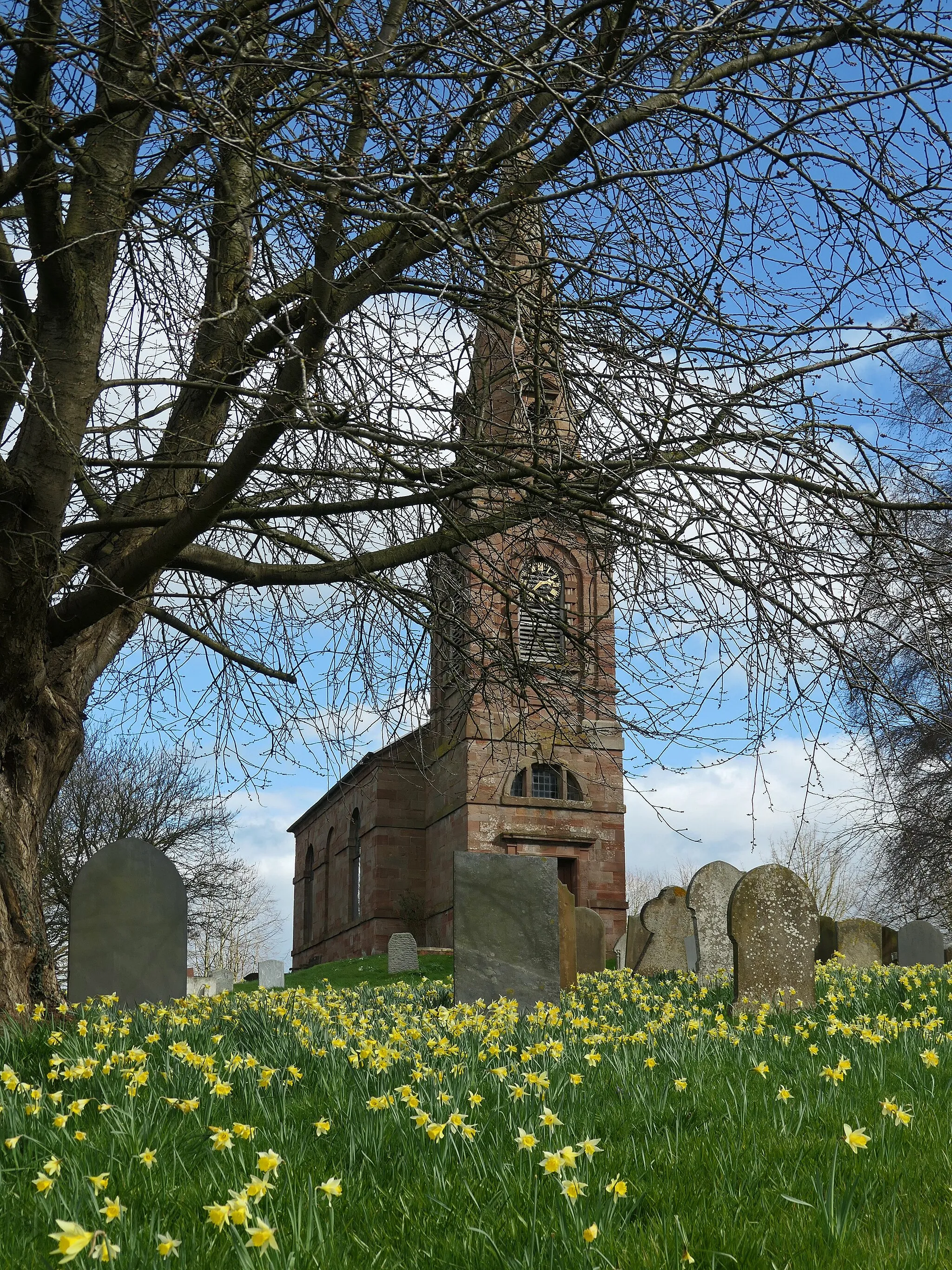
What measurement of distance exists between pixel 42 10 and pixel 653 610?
442cm

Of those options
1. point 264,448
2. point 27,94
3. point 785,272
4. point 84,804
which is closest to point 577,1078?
point 264,448

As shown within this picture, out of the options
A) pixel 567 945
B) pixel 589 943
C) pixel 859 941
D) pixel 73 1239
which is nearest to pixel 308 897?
pixel 859 941

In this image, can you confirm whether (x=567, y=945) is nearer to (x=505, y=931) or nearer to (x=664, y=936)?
(x=505, y=931)

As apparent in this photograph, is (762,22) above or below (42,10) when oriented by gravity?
above

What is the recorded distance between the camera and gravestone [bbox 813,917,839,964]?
16078mm

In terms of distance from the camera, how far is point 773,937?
924 centimetres

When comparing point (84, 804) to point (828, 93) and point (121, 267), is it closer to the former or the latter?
point (121, 267)

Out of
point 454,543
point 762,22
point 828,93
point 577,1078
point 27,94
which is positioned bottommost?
point 577,1078

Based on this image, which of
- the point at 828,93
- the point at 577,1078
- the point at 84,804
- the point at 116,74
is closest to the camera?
the point at 577,1078

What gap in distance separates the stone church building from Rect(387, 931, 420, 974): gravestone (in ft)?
10.4

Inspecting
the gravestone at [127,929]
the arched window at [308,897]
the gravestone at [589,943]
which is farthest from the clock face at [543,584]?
the arched window at [308,897]

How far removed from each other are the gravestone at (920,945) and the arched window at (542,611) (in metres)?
11.3

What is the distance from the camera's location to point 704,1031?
611 centimetres

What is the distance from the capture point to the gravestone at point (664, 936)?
1686 cm
